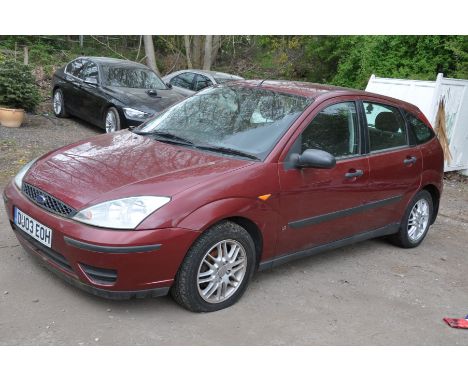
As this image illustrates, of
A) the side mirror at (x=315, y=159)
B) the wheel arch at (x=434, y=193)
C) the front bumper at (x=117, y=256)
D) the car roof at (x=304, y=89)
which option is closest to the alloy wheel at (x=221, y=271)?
the front bumper at (x=117, y=256)

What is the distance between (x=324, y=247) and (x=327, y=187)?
575 millimetres

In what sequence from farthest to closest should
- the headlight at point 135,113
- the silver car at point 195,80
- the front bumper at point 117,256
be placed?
the silver car at point 195,80 < the headlight at point 135,113 < the front bumper at point 117,256

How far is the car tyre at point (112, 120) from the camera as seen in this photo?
9.22 metres

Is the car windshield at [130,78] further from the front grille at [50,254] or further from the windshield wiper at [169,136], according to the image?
the front grille at [50,254]

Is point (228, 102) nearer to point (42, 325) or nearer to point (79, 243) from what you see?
point (79, 243)

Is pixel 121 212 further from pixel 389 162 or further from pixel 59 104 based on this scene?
pixel 59 104

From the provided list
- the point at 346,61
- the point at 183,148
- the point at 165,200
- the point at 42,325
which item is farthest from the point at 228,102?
the point at 346,61

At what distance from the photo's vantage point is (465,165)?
10.0 m

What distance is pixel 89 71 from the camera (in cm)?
1030

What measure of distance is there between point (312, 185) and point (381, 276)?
130 cm

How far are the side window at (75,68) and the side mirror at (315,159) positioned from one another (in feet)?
25.8

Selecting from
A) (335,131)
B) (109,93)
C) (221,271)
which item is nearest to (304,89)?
(335,131)

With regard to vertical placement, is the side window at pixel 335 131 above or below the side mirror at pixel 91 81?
above

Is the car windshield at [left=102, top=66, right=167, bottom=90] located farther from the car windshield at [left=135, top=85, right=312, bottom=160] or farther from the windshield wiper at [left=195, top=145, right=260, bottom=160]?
the windshield wiper at [left=195, top=145, right=260, bottom=160]
